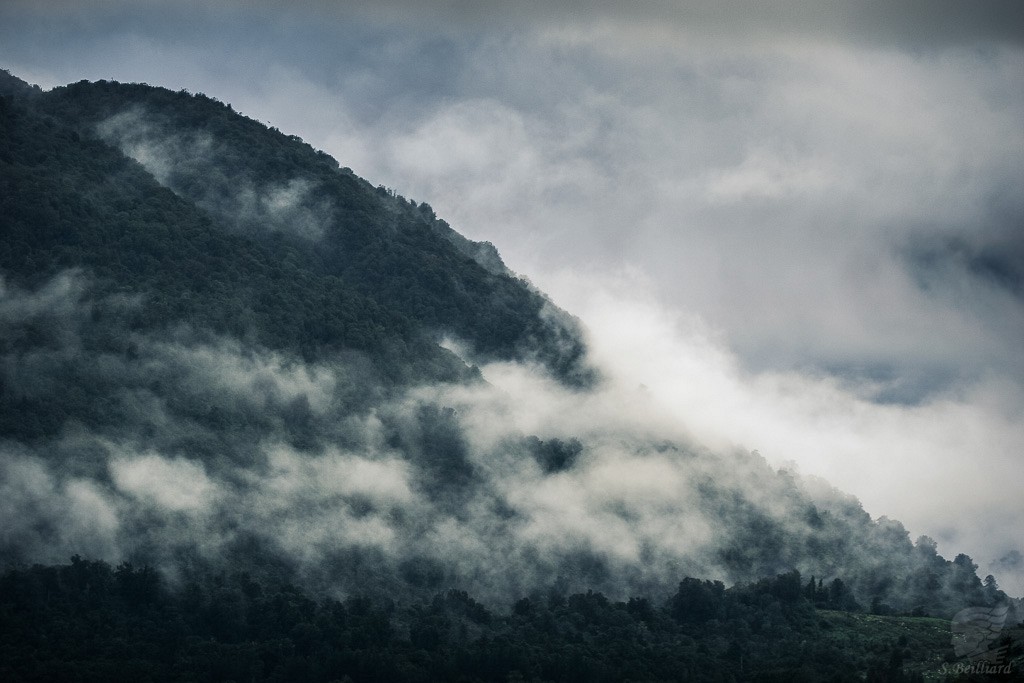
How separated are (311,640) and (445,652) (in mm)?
14926

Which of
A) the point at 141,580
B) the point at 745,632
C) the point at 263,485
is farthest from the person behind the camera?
the point at 263,485

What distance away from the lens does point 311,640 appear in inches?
6639

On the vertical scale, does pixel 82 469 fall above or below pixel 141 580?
above

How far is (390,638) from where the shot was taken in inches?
6791

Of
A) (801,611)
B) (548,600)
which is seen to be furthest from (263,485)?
(801,611)

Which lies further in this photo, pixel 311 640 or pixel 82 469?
pixel 82 469

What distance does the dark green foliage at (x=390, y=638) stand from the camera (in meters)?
159

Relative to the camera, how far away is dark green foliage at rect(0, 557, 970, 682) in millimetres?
159250

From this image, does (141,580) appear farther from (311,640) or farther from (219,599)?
(311,640)

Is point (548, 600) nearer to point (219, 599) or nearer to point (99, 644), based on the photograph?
point (219, 599)

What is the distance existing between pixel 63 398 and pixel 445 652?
63.8 meters

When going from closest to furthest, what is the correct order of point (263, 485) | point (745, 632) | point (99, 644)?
point (99, 644) < point (745, 632) < point (263, 485)

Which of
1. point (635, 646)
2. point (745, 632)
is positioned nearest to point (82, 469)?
point (635, 646)

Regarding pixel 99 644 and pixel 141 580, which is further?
pixel 141 580
